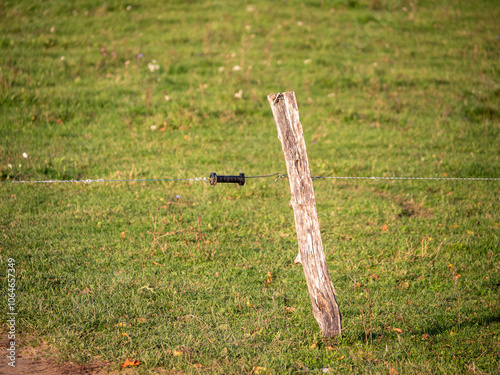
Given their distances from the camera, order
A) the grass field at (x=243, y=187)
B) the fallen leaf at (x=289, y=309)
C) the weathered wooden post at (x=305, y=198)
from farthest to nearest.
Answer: the fallen leaf at (x=289, y=309) < the grass field at (x=243, y=187) < the weathered wooden post at (x=305, y=198)

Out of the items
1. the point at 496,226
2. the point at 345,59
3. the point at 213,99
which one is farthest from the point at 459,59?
the point at 496,226

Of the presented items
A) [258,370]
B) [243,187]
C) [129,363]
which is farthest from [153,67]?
[258,370]

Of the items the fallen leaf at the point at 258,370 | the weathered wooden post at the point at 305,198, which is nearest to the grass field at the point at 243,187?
→ the fallen leaf at the point at 258,370

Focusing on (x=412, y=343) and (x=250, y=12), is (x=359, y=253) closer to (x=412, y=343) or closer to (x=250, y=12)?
(x=412, y=343)

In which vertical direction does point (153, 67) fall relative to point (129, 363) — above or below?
above

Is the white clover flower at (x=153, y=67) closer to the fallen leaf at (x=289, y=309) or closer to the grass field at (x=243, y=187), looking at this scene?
the grass field at (x=243, y=187)

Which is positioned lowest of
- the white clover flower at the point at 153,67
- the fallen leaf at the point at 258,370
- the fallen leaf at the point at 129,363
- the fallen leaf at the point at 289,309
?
the fallen leaf at the point at 258,370

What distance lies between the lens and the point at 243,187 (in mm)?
7863

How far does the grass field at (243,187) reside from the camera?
426 centimetres

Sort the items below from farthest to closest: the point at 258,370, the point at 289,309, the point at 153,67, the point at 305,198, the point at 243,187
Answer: the point at 153,67
the point at 243,187
the point at 289,309
the point at 305,198
the point at 258,370

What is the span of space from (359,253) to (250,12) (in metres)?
12.4

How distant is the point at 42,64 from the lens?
479 inches

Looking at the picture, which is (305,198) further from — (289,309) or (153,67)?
(153,67)

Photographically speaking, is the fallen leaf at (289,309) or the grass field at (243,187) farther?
the fallen leaf at (289,309)
